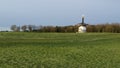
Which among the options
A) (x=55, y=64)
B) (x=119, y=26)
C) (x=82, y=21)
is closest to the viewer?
(x=55, y=64)

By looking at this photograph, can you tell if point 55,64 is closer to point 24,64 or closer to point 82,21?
point 24,64

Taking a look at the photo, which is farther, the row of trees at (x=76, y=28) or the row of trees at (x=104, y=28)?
the row of trees at (x=104, y=28)

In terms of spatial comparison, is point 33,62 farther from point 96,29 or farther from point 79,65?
point 96,29

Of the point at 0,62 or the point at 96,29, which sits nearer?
the point at 0,62

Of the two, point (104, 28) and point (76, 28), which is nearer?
point (76, 28)

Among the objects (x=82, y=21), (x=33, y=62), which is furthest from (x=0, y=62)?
(x=82, y=21)

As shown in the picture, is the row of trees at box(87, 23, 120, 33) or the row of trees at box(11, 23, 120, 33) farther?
the row of trees at box(87, 23, 120, 33)

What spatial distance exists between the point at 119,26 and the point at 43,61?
112 m

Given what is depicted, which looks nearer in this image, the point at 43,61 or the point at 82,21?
the point at 43,61

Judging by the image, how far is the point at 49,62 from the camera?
21344 millimetres

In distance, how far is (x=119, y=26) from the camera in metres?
132

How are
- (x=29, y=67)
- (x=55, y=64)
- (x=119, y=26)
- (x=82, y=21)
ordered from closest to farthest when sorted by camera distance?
(x=29, y=67) → (x=55, y=64) → (x=82, y=21) → (x=119, y=26)

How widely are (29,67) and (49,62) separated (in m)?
2.66

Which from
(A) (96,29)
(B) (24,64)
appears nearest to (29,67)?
(B) (24,64)
